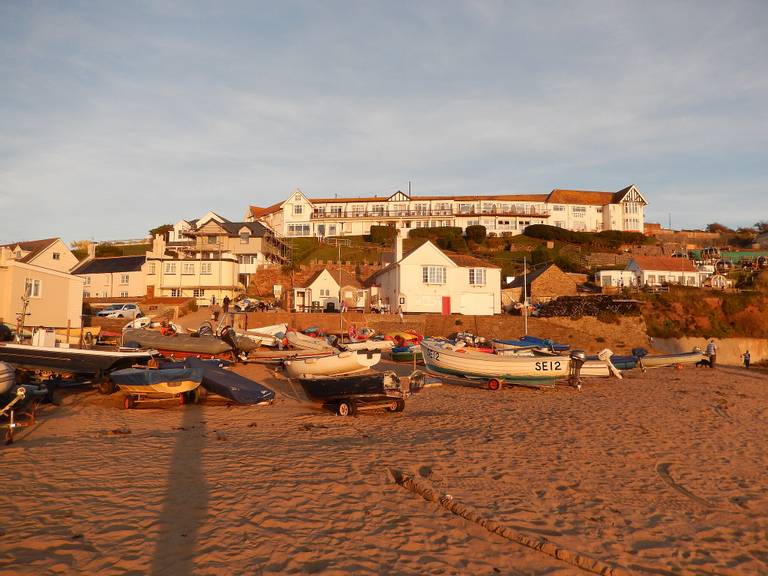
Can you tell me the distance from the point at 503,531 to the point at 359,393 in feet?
30.7

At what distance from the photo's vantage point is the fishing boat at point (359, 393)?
1669 cm

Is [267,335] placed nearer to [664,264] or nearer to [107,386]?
[107,386]

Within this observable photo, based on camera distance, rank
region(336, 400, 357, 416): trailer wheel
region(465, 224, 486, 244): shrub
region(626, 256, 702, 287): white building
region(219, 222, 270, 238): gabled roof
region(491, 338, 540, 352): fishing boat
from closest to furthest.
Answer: region(336, 400, 357, 416): trailer wheel
region(491, 338, 540, 352): fishing boat
region(626, 256, 702, 287): white building
region(219, 222, 270, 238): gabled roof
region(465, 224, 486, 244): shrub

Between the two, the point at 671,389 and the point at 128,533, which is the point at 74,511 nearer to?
the point at 128,533

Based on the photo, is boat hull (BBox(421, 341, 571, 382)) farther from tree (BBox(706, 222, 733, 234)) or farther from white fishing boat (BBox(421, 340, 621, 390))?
tree (BBox(706, 222, 733, 234))

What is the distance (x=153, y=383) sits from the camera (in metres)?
17.4

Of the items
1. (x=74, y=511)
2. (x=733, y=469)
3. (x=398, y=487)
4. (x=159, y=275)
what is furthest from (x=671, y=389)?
(x=159, y=275)

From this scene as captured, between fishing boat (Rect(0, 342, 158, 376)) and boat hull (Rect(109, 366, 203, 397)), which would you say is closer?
boat hull (Rect(109, 366, 203, 397))

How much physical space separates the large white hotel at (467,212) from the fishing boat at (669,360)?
55.5 meters

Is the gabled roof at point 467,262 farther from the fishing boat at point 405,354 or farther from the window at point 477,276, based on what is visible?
the fishing boat at point 405,354

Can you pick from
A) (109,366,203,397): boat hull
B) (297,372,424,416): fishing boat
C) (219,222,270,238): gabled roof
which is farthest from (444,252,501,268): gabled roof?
(109,366,203,397): boat hull

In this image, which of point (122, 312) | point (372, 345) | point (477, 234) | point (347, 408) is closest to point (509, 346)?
point (372, 345)

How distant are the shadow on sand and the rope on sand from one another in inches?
134

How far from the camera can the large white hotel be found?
90.1 metres
